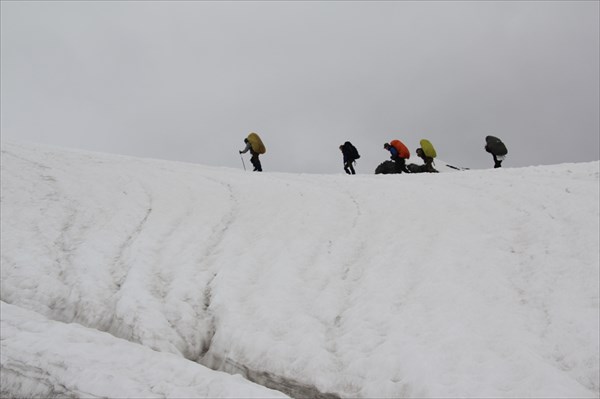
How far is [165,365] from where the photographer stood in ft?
23.7

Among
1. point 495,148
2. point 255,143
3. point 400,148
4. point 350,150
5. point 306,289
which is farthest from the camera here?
point 350,150

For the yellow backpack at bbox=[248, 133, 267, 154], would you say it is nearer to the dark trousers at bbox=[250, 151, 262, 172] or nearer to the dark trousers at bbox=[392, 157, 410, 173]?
the dark trousers at bbox=[250, 151, 262, 172]

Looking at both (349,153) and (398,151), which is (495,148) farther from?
(349,153)

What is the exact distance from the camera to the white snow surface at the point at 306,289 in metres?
6.98

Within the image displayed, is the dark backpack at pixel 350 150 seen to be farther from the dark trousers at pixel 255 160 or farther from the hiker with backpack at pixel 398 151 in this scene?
the dark trousers at pixel 255 160

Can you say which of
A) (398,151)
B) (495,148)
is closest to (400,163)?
(398,151)

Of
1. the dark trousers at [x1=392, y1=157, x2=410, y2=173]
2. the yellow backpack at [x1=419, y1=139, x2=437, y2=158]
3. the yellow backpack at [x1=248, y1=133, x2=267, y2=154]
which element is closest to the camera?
the yellow backpack at [x1=248, y1=133, x2=267, y2=154]

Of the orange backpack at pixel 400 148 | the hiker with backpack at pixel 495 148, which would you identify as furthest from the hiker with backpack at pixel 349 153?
the hiker with backpack at pixel 495 148

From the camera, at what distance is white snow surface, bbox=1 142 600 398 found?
22.9ft

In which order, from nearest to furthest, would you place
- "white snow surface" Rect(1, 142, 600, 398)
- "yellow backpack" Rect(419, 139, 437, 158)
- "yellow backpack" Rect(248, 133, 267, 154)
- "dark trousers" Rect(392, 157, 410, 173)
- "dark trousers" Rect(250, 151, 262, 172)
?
1. "white snow surface" Rect(1, 142, 600, 398)
2. "yellow backpack" Rect(248, 133, 267, 154)
3. "dark trousers" Rect(250, 151, 262, 172)
4. "dark trousers" Rect(392, 157, 410, 173)
5. "yellow backpack" Rect(419, 139, 437, 158)

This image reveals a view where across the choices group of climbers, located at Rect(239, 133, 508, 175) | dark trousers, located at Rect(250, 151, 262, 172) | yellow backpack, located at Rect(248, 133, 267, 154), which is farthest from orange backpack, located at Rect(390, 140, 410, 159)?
dark trousers, located at Rect(250, 151, 262, 172)

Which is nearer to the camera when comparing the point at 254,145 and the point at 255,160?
the point at 254,145

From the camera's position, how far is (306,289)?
987 centimetres

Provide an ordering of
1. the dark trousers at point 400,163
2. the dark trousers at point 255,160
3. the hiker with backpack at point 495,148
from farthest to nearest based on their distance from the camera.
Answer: the dark trousers at point 400,163 < the dark trousers at point 255,160 < the hiker with backpack at point 495,148
